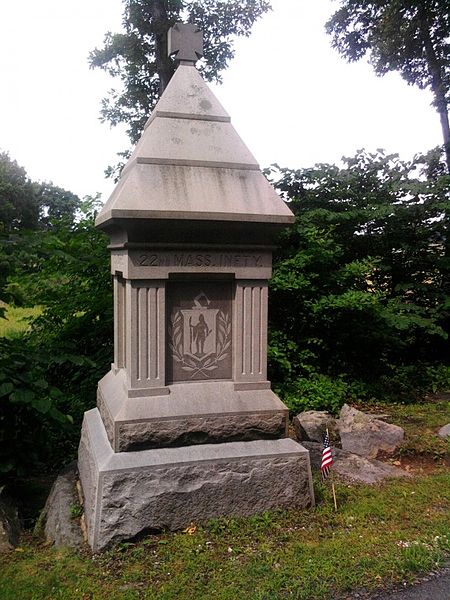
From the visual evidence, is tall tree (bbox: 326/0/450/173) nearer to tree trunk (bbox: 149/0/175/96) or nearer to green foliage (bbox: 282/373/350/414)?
tree trunk (bbox: 149/0/175/96)

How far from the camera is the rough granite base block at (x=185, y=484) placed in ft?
11.9

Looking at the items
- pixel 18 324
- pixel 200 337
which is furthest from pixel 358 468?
pixel 18 324

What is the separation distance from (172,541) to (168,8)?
11.9 metres

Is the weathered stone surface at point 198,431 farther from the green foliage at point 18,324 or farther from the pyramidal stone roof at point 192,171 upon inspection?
the green foliage at point 18,324

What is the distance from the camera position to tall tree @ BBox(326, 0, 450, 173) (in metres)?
12.5

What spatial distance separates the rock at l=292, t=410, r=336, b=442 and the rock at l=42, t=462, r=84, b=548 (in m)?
2.96

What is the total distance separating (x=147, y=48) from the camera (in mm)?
12398

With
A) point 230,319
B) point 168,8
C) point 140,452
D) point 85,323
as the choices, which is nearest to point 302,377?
point 85,323

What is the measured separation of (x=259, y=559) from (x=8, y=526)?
1815 millimetres

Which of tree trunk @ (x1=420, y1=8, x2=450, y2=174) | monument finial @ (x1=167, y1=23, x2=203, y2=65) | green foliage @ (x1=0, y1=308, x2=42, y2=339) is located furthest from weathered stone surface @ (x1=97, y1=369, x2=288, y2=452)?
tree trunk @ (x1=420, y1=8, x2=450, y2=174)

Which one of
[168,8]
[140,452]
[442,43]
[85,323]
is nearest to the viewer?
[140,452]

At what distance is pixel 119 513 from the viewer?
362 centimetres

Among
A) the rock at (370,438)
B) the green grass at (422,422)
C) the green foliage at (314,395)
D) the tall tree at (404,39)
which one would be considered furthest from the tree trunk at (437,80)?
the rock at (370,438)

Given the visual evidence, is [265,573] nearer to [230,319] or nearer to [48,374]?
[230,319]
